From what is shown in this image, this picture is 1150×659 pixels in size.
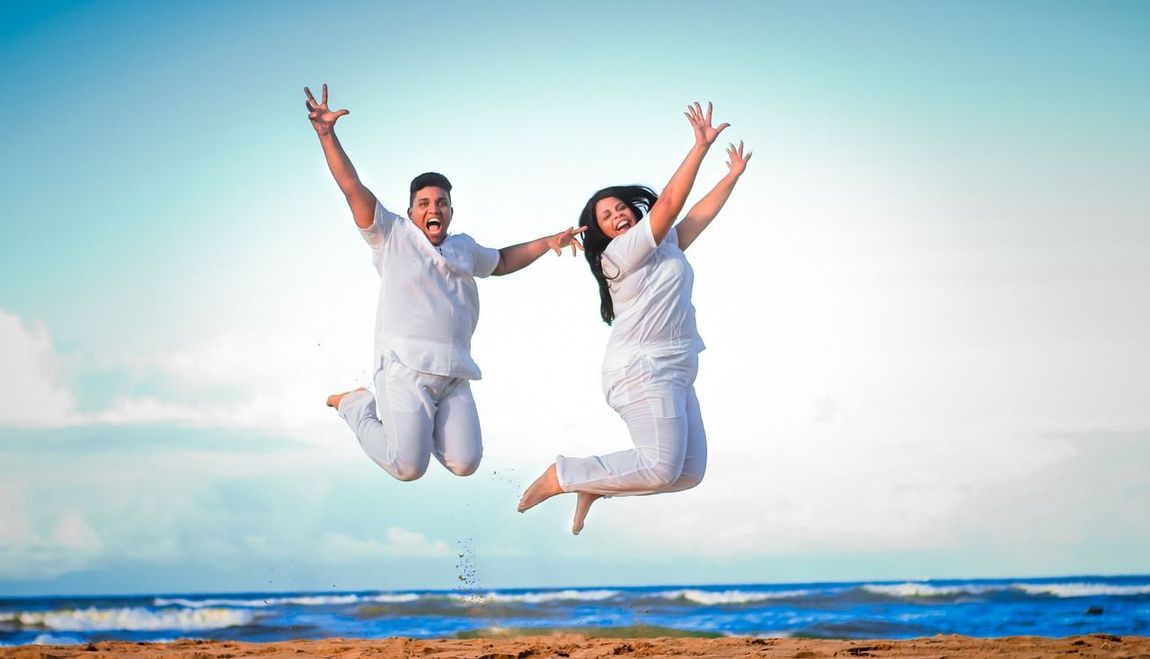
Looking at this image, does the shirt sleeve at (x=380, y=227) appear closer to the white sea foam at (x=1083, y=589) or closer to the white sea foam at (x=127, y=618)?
the white sea foam at (x=127, y=618)

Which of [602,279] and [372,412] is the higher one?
[602,279]

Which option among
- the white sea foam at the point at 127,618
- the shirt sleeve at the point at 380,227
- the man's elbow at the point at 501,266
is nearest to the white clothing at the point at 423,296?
the shirt sleeve at the point at 380,227

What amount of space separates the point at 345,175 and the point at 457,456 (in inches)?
61.6

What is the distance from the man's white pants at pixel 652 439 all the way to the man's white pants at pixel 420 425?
20.4 inches

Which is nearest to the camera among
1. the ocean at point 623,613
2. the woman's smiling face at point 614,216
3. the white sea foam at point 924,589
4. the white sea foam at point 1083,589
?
the woman's smiling face at point 614,216

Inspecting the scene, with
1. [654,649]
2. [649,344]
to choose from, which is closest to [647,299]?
[649,344]

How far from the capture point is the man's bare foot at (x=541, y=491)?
6078 mm

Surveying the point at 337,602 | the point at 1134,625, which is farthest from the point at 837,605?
the point at 337,602

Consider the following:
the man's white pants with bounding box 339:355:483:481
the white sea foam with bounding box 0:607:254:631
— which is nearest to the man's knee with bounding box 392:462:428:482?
the man's white pants with bounding box 339:355:483:481

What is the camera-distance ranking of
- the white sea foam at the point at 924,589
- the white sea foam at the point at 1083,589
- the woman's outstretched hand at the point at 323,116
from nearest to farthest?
the woman's outstretched hand at the point at 323,116, the white sea foam at the point at 924,589, the white sea foam at the point at 1083,589

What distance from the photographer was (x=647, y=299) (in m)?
6.09

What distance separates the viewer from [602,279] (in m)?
6.32

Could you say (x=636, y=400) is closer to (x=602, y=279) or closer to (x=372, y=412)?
(x=602, y=279)

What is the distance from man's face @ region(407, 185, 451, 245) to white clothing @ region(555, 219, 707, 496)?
90cm
